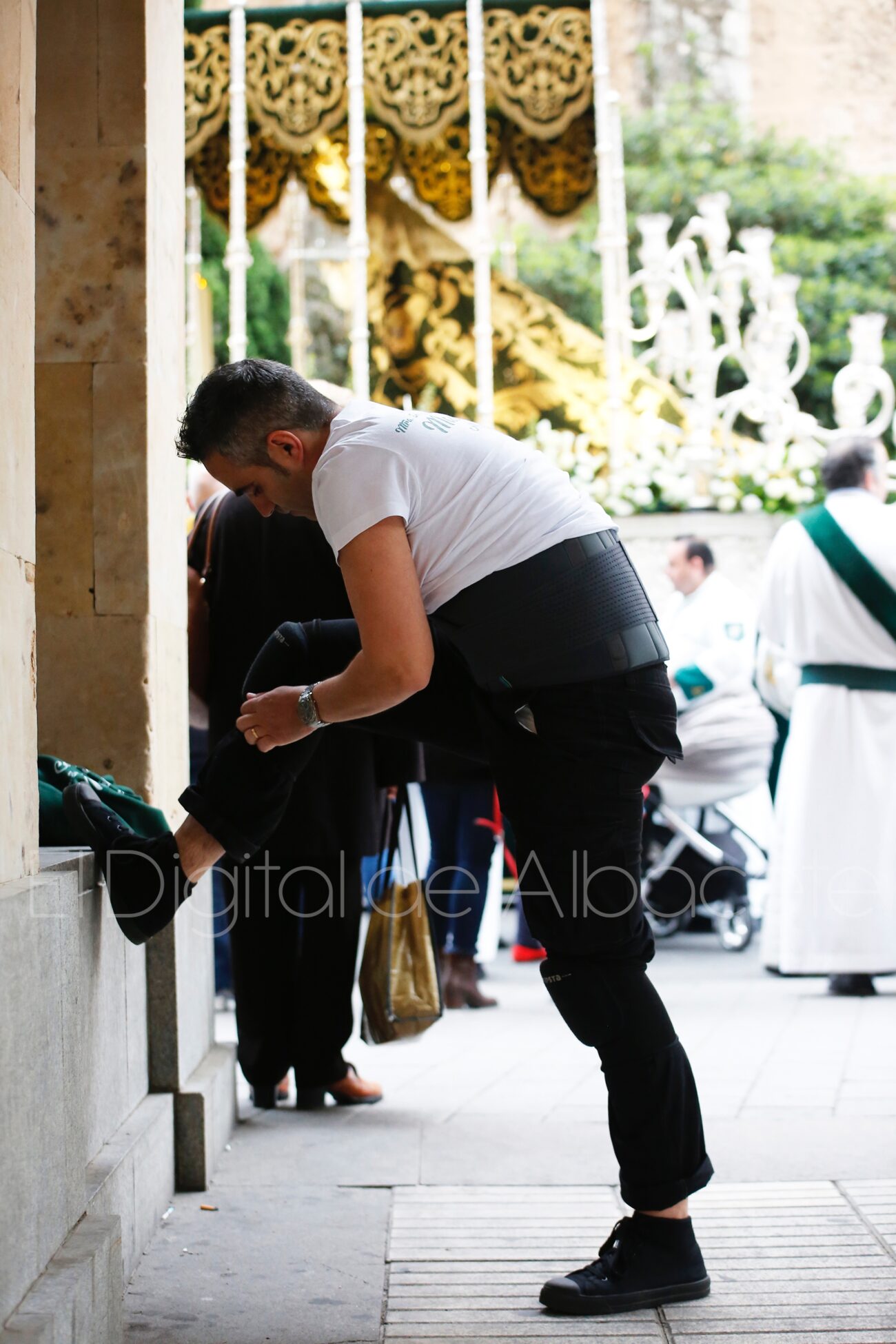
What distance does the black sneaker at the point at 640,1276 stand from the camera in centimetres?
245

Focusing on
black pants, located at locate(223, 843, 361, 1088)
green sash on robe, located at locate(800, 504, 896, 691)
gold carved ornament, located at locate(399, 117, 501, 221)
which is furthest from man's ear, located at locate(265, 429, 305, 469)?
gold carved ornament, located at locate(399, 117, 501, 221)

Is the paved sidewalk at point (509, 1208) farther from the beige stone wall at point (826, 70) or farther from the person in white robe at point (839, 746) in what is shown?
the beige stone wall at point (826, 70)

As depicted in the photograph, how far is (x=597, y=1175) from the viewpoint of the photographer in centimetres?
331

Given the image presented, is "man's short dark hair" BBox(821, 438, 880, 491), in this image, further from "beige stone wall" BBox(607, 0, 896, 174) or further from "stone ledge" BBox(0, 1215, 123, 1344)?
"beige stone wall" BBox(607, 0, 896, 174)

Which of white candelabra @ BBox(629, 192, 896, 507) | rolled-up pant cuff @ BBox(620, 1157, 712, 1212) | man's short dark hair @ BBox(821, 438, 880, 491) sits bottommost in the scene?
rolled-up pant cuff @ BBox(620, 1157, 712, 1212)

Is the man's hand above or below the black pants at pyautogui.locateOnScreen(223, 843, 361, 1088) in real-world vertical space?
above

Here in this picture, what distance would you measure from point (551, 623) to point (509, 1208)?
129 centimetres

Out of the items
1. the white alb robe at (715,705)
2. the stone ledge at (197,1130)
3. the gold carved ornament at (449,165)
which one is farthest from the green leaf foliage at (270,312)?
the stone ledge at (197,1130)

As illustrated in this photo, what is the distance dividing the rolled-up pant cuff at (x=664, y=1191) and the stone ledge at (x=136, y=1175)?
810mm

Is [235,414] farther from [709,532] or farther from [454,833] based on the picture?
[709,532]

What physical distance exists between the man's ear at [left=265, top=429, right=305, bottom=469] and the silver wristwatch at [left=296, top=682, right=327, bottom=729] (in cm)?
36

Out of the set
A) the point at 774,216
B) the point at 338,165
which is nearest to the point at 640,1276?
the point at 338,165

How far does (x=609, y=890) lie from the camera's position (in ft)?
8.14

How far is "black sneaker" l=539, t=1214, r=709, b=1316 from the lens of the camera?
96.4 inches
